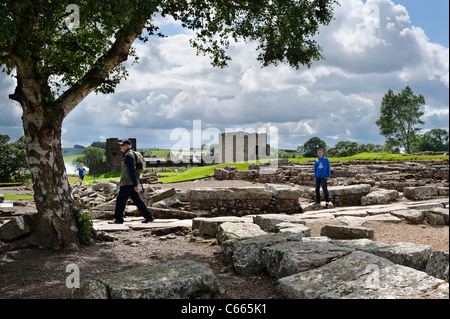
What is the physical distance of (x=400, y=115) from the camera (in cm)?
5838

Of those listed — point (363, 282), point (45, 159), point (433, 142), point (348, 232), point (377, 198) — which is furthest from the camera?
point (433, 142)

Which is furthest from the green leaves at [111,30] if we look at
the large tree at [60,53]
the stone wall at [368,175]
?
the stone wall at [368,175]

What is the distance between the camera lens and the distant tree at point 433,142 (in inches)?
2891

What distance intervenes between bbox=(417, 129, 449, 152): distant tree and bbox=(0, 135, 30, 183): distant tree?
216 feet

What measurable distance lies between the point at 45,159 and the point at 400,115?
60.2 m

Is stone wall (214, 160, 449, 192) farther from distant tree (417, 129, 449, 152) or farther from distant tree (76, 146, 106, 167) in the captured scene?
distant tree (76, 146, 106, 167)

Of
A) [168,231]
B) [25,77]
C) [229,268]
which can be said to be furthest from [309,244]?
[25,77]

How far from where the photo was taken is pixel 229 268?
6.57m

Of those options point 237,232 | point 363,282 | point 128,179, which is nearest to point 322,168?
point 237,232

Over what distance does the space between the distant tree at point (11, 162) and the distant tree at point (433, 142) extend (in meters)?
66.0

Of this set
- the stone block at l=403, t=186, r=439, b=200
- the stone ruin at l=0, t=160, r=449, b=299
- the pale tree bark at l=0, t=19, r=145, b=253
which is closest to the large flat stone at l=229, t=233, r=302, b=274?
the stone ruin at l=0, t=160, r=449, b=299

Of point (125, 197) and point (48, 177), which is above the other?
point (48, 177)

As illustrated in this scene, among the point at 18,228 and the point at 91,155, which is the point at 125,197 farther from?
the point at 91,155

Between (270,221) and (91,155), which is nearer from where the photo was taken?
(270,221)
